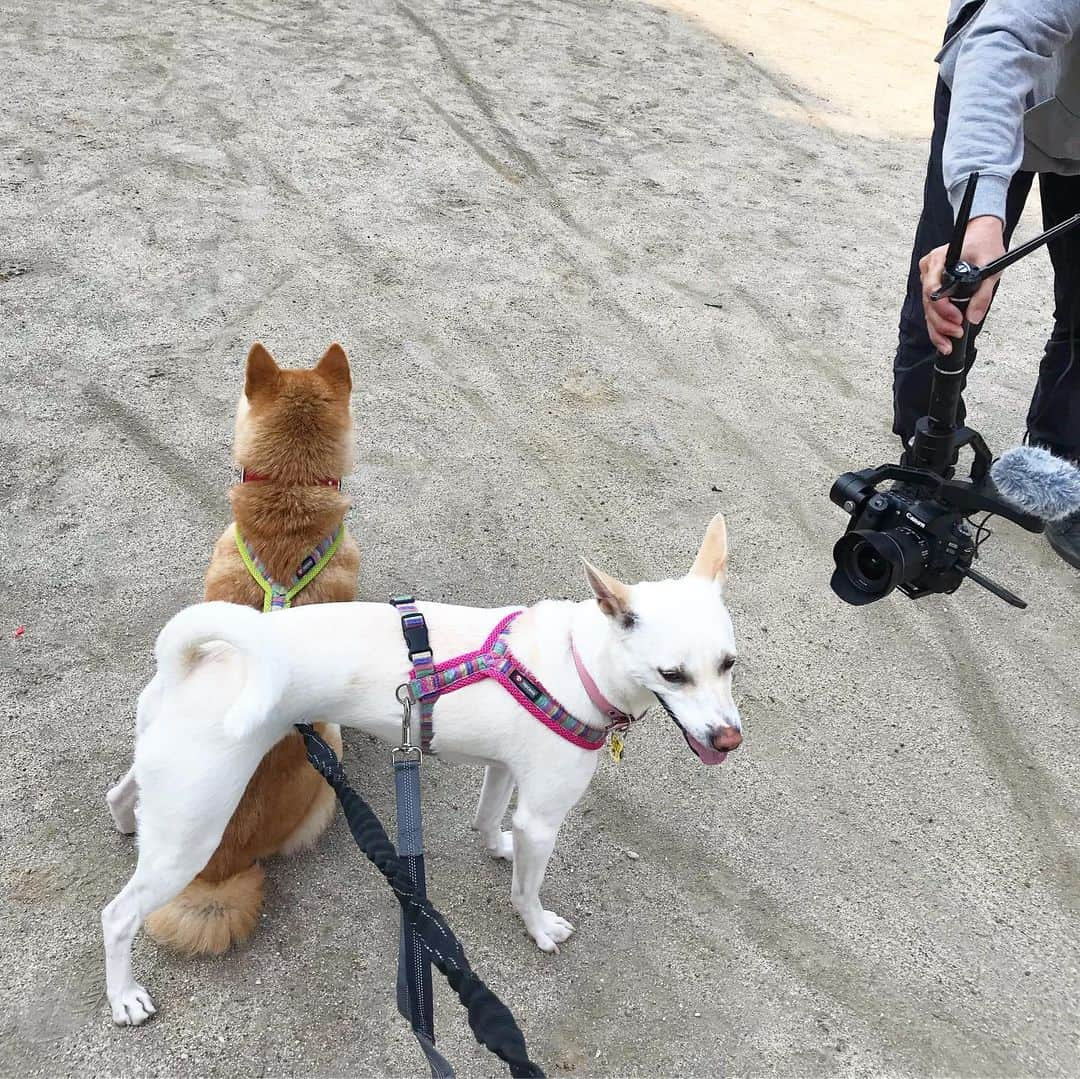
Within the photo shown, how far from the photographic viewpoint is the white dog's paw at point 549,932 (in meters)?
2.72

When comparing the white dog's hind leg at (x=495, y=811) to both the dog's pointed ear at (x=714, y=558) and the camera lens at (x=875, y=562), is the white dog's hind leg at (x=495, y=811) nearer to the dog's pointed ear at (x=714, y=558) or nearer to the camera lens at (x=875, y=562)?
the dog's pointed ear at (x=714, y=558)

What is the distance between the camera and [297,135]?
23.8 ft

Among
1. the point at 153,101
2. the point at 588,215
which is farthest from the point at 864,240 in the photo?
the point at 153,101

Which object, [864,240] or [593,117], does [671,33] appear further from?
[864,240]

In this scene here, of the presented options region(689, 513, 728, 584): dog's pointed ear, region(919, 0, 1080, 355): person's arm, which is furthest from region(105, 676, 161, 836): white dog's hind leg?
region(919, 0, 1080, 355): person's arm

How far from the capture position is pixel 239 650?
2.19 metres

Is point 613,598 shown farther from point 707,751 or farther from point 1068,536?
point 1068,536

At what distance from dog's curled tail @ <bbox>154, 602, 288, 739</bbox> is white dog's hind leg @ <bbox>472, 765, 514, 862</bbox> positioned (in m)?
0.79

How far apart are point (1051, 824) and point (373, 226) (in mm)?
5242

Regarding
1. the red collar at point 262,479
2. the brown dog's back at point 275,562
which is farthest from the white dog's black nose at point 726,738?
the red collar at point 262,479

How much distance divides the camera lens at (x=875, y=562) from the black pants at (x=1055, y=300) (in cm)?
132

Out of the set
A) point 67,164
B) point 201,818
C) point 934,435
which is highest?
point 934,435

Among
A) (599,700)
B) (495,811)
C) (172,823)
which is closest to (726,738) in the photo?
(599,700)

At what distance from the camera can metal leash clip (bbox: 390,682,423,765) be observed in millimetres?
2305
